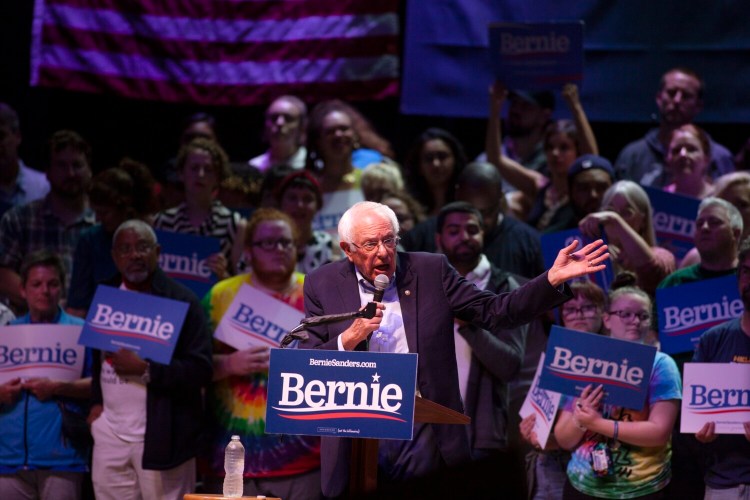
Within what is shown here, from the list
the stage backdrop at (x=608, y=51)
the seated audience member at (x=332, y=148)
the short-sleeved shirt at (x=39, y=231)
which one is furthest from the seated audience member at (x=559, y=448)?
the short-sleeved shirt at (x=39, y=231)

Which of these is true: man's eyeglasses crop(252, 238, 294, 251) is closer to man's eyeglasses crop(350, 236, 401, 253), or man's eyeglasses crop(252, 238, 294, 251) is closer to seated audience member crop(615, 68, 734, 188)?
man's eyeglasses crop(350, 236, 401, 253)

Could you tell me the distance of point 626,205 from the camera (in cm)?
618

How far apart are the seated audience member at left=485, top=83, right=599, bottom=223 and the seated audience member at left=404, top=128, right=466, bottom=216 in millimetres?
290

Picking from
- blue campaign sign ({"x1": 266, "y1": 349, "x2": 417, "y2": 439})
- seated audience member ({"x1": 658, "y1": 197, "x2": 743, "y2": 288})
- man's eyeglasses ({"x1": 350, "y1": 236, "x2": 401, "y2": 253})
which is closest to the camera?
blue campaign sign ({"x1": 266, "y1": 349, "x2": 417, "y2": 439})

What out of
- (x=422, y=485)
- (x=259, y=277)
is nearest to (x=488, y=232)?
(x=259, y=277)

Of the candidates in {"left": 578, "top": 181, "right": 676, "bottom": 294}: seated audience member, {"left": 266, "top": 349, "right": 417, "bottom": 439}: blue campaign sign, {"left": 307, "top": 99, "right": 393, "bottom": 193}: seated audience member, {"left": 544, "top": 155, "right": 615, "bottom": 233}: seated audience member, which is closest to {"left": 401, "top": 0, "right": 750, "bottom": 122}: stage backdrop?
{"left": 307, "top": 99, "right": 393, "bottom": 193}: seated audience member

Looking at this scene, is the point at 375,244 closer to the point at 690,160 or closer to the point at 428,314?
the point at 428,314

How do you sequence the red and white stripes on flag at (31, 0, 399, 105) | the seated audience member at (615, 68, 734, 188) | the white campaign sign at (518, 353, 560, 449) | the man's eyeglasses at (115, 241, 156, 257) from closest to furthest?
the white campaign sign at (518, 353, 560, 449) → the man's eyeglasses at (115, 241, 156, 257) → the seated audience member at (615, 68, 734, 188) → the red and white stripes on flag at (31, 0, 399, 105)

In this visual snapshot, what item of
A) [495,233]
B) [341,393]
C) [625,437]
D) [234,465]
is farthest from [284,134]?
[341,393]

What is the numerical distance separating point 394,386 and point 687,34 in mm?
5300

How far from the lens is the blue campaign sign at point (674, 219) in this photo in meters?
6.53

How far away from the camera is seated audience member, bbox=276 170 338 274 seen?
6.64 m

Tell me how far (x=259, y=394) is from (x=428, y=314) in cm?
182

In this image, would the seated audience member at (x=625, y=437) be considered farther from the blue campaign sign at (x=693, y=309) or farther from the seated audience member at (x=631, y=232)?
the seated audience member at (x=631, y=232)
